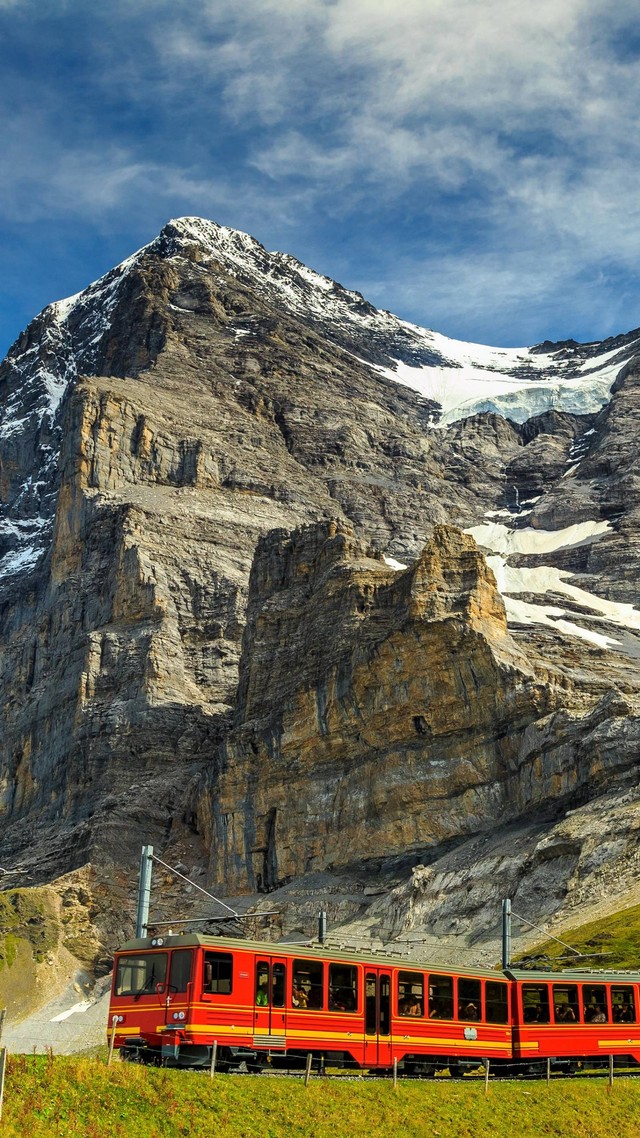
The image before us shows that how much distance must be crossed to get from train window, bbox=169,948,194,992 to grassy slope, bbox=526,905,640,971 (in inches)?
1421

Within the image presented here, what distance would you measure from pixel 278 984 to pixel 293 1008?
32.2 inches

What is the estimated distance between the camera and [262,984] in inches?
1532

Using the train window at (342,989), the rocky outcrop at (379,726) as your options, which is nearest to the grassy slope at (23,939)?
the rocky outcrop at (379,726)

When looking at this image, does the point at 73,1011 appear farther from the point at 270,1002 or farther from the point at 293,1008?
the point at 270,1002

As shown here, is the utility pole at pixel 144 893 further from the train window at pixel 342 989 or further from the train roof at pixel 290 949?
the train window at pixel 342 989

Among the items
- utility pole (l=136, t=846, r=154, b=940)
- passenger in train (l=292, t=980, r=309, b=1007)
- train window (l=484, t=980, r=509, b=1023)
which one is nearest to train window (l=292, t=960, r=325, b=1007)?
passenger in train (l=292, t=980, r=309, b=1007)

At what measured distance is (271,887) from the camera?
131 m

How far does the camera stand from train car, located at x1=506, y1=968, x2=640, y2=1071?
150 feet

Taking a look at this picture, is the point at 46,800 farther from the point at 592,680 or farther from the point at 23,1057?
the point at 23,1057

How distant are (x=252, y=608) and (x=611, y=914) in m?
81.0

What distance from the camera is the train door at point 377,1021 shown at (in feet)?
135

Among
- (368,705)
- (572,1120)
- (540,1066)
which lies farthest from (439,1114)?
(368,705)

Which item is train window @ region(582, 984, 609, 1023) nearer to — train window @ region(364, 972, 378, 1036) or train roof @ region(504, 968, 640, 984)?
train roof @ region(504, 968, 640, 984)

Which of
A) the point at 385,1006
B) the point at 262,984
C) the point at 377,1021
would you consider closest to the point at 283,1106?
the point at 262,984
